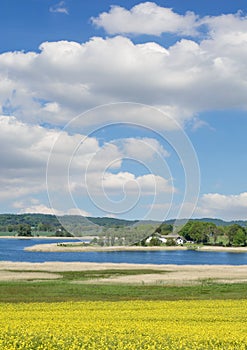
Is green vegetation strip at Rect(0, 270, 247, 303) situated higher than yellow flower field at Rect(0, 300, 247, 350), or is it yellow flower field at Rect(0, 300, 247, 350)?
yellow flower field at Rect(0, 300, 247, 350)

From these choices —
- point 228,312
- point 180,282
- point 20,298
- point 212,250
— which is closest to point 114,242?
point 212,250

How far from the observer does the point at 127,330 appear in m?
19.2

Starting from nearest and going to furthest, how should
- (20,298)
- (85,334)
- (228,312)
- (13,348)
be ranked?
(13,348)
(85,334)
(228,312)
(20,298)

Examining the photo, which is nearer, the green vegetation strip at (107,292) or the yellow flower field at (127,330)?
the yellow flower field at (127,330)

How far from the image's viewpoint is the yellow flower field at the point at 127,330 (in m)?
15.2

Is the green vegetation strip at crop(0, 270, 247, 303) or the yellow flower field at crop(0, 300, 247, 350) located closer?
Result: the yellow flower field at crop(0, 300, 247, 350)

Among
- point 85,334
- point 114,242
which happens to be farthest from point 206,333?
point 114,242

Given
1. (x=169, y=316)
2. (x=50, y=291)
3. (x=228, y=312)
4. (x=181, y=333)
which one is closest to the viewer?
(x=181, y=333)

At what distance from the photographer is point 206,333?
62.0 ft

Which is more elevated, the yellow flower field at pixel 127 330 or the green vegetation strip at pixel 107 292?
the yellow flower field at pixel 127 330

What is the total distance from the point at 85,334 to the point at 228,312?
44.7ft

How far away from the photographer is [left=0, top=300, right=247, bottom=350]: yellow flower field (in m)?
15.2

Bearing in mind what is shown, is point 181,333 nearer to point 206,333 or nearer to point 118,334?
point 206,333

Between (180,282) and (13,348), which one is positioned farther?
(180,282)
